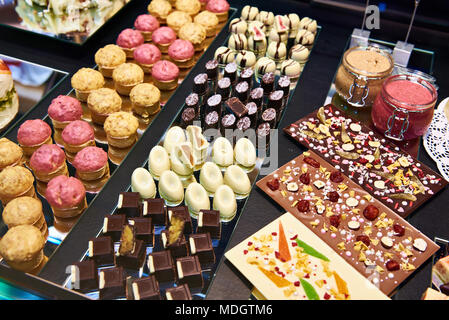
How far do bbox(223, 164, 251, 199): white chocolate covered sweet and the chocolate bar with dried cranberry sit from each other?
1.51ft

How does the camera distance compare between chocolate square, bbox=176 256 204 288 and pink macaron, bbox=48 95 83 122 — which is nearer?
chocolate square, bbox=176 256 204 288

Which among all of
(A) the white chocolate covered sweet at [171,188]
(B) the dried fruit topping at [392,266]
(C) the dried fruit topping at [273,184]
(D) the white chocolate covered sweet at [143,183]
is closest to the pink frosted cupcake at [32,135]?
(D) the white chocolate covered sweet at [143,183]

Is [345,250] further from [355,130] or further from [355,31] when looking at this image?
[355,31]

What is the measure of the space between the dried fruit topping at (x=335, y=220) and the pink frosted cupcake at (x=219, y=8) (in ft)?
6.66

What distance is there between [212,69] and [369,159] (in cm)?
118

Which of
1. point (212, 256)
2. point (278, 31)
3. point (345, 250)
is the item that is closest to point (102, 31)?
point (278, 31)

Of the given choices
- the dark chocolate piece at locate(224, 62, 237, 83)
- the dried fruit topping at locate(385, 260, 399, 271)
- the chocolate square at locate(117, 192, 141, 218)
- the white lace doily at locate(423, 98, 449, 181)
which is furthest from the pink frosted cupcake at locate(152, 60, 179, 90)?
the dried fruit topping at locate(385, 260, 399, 271)

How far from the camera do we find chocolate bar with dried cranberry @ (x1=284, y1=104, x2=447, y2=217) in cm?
250

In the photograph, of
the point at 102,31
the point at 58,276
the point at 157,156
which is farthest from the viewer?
the point at 102,31

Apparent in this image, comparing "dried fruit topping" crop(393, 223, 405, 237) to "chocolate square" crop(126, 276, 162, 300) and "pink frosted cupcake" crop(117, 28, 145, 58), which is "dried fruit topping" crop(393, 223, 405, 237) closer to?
"chocolate square" crop(126, 276, 162, 300)

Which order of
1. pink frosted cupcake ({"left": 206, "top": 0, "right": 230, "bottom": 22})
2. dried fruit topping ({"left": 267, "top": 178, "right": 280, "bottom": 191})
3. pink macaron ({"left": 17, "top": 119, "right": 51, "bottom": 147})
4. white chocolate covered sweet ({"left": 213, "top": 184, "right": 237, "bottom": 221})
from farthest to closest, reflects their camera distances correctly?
pink frosted cupcake ({"left": 206, "top": 0, "right": 230, "bottom": 22}) → pink macaron ({"left": 17, "top": 119, "right": 51, "bottom": 147}) → dried fruit topping ({"left": 267, "top": 178, "right": 280, "bottom": 191}) → white chocolate covered sweet ({"left": 213, "top": 184, "right": 237, "bottom": 221})

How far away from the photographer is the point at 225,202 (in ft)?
7.91

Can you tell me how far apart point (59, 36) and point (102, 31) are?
1.14 ft

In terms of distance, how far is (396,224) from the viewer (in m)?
2.36
